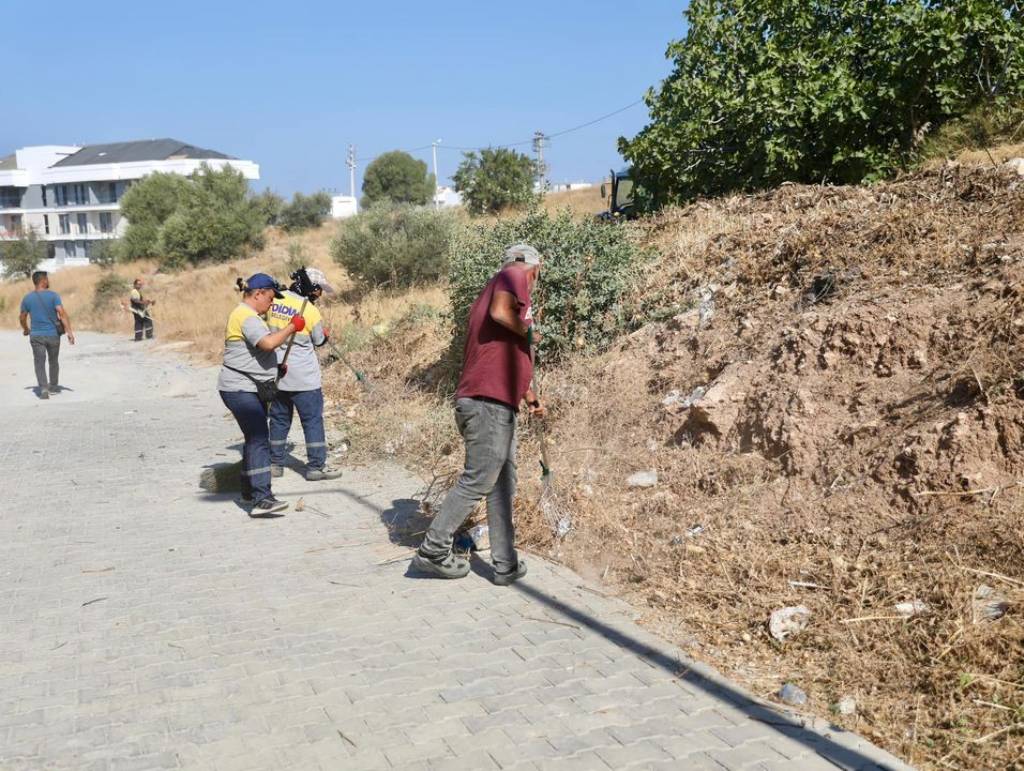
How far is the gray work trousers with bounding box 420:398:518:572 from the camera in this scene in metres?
5.10

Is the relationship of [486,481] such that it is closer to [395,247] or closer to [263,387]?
[263,387]

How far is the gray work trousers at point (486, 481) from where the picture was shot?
201 inches

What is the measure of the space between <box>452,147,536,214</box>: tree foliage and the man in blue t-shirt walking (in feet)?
74.9

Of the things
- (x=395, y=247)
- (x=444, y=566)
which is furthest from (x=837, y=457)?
(x=395, y=247)

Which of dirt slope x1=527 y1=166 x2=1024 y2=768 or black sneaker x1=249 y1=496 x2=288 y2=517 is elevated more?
dirt slope x1=527 y1=166 x2=1024 y2=768

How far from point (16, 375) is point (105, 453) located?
8.91 m

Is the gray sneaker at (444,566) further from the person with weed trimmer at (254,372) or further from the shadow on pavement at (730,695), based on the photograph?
the person with weed trimmer at (254,372)

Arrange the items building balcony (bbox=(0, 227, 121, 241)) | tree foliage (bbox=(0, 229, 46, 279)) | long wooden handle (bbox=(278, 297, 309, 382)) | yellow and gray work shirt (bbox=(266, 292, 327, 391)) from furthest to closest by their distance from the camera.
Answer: building balcony (bbox=(0, 227, 121, 241)), tree foliage (bbox=(0, 229, 46, 279)), yellow and gray work shirt (bbox=(266, 292, 327, 391)), long wooden handle (bbox=(278, 297, 309, 382))

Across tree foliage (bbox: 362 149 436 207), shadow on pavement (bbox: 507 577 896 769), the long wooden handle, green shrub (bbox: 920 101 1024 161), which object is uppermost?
tree foliage (bbox: 362 149 436 207)

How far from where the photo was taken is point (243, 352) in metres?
6.71

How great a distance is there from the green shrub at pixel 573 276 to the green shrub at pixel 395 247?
936 cm

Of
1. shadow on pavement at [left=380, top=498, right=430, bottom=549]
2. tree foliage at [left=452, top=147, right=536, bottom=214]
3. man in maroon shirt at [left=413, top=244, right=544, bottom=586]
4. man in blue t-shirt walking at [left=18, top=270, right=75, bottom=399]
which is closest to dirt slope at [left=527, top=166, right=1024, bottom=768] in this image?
man in maroon shirt at [left=413, top=244, right=544, bottom=586]

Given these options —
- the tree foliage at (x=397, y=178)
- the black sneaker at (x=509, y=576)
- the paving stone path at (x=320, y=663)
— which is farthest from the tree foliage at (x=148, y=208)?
the black sneaker at (x=509, y=576)

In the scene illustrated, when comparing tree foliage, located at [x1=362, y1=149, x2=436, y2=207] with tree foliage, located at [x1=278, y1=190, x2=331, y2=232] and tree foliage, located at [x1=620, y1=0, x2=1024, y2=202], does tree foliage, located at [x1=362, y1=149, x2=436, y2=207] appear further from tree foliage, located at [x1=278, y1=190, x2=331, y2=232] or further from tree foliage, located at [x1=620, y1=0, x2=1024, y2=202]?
tree foliage, located at [x1=620, y1=0, x2=1024, y2=202]
